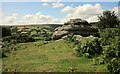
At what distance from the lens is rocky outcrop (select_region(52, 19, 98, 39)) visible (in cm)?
4041

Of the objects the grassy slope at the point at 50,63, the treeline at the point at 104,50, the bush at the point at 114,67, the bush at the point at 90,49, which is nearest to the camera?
the bush at the point at 114,67

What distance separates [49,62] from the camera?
21.1m

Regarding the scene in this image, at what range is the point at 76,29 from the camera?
40531 millimetres

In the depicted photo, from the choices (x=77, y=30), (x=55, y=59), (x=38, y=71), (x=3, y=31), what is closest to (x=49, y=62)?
(x=55, y=59)

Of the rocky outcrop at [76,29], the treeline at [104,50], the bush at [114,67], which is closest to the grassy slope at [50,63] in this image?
the treeline at [104,50]

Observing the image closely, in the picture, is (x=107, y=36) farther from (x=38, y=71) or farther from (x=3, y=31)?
(x=3, y=31)

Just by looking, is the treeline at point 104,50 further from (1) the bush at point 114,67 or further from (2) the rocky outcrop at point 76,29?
(2) the rocky outcrop at point 76,29

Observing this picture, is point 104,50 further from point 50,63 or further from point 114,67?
point 50,63

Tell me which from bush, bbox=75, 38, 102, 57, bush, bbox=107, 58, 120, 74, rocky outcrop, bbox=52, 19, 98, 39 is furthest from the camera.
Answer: rocky outcrop, bbox=52, 19, 98, 39

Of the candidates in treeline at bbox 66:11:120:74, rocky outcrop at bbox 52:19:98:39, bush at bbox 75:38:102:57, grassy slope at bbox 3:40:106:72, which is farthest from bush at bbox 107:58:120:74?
rocky outcrop at bbox 52:19:98:39

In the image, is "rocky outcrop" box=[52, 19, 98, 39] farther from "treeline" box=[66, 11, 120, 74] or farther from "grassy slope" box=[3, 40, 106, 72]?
"grassy slope" box=[3, 40, 106, 72]

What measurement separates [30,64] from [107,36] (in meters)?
10.8

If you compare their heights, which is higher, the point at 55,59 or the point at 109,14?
the point at 109,14

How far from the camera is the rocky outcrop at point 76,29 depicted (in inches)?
1591
